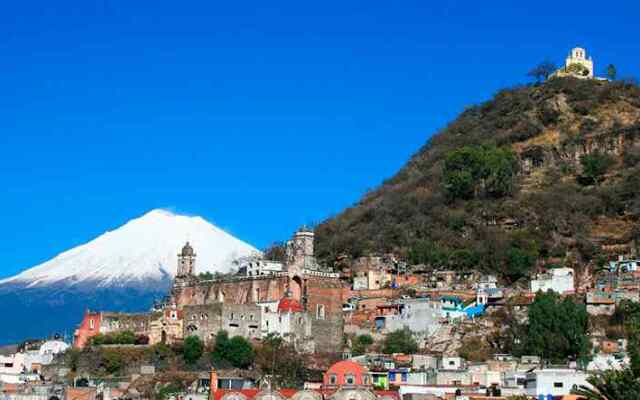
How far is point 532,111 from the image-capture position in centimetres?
10919

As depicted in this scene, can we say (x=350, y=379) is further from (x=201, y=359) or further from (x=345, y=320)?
(x=345, y=320)

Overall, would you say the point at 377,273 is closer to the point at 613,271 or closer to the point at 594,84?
the point at 613,271

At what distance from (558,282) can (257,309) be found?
56.2 ft

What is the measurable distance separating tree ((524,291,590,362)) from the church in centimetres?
1154

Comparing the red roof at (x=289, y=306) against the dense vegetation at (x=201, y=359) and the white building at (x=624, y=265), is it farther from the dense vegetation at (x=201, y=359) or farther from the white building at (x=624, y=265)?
the white building at (x=624, y=265)

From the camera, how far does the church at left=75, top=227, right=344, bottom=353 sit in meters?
71.9

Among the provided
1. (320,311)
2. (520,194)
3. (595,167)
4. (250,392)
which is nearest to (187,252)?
(320,311)

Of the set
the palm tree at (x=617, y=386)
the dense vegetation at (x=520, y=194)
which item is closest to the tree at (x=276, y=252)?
the dense vegetation at (x=520, y=194)

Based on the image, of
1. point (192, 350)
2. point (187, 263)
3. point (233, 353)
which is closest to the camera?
point (233, 353)

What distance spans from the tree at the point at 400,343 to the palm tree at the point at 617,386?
25852 millimetres

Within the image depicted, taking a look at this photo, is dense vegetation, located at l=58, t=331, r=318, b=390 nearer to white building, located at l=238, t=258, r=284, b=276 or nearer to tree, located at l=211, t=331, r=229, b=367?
tree, located at l=211, t=331, r=229, b=367

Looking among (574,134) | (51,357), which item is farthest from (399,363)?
(574,134)

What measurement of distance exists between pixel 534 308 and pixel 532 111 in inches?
1701

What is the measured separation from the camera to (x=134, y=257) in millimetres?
128000
